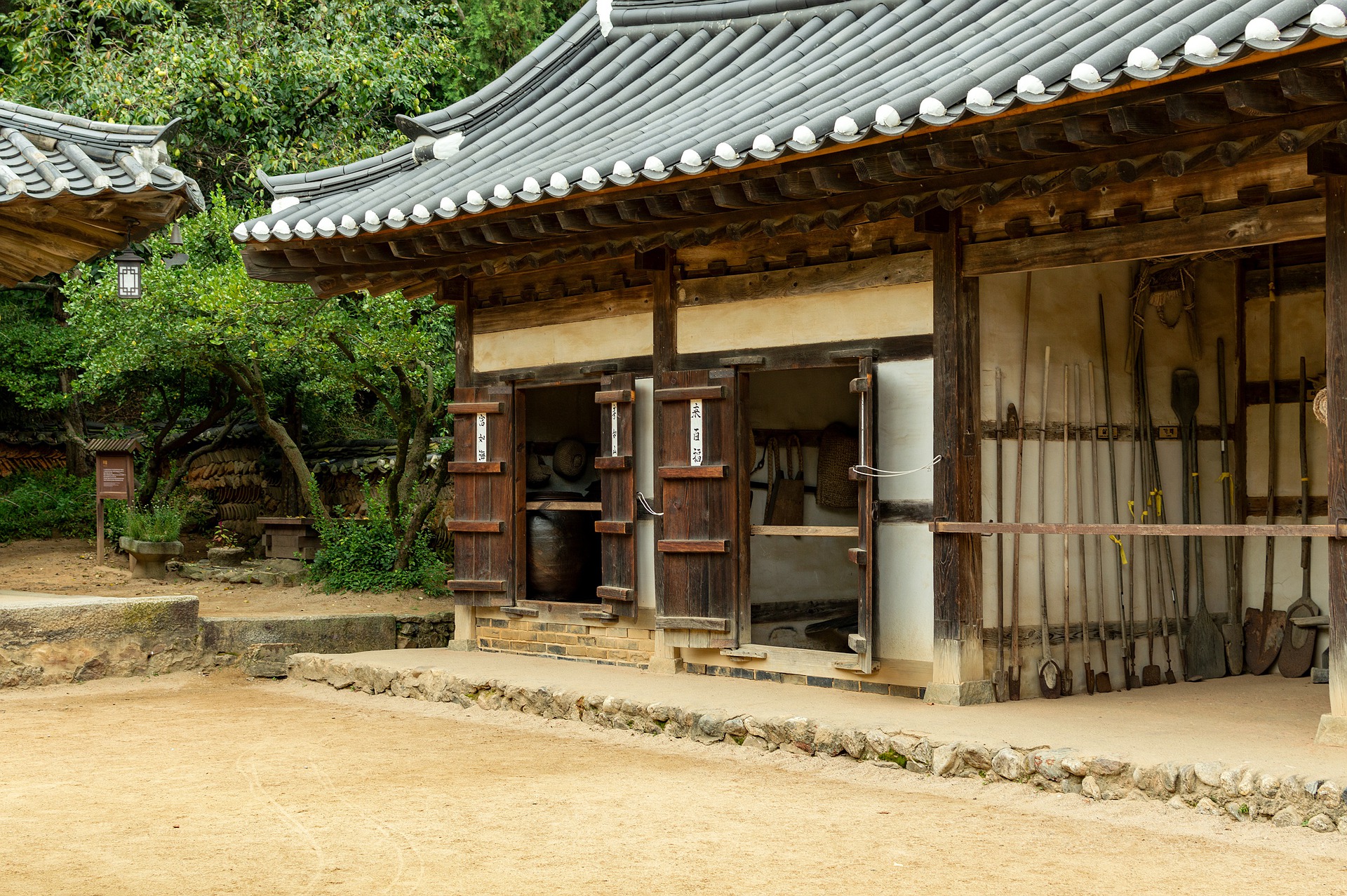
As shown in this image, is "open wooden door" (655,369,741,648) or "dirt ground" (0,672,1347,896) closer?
"dirt ground" (0,672,1347,896)

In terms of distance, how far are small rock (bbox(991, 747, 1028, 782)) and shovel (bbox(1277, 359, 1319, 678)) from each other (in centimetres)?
328

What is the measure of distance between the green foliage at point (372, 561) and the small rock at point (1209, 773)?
9.64 metres

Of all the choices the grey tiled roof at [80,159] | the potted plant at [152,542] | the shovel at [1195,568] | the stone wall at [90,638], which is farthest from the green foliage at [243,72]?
the shovel at [1195,568]

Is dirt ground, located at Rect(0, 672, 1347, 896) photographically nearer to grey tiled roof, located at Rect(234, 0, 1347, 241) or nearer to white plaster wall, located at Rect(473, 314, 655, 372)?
white plaster wall, located at Rect(473, 314, 655, 372)

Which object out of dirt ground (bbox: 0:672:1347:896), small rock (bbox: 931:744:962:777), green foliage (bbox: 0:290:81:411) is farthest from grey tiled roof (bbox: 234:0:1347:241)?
green foliage (bbox: 0:290:81:411)

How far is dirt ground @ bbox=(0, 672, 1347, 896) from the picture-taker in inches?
166

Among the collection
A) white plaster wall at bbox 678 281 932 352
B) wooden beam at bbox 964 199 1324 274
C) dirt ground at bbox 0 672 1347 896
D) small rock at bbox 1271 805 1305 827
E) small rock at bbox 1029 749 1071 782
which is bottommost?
dirt ground at bbox 0 672 1347 896

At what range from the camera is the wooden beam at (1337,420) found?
5.38m

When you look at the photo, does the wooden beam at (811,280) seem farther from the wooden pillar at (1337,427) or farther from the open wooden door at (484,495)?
the wooden pillar at (1337,427)

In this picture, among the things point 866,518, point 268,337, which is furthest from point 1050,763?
point 268,337

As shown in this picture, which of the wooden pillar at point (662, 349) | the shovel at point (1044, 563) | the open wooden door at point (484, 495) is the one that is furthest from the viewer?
the open wooden door at point (484, 495)

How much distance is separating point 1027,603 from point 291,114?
11937mm

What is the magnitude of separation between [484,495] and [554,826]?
444 centimetres

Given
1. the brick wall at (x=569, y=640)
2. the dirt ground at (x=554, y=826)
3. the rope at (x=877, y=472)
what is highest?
the rope at (x=877, y=472)
